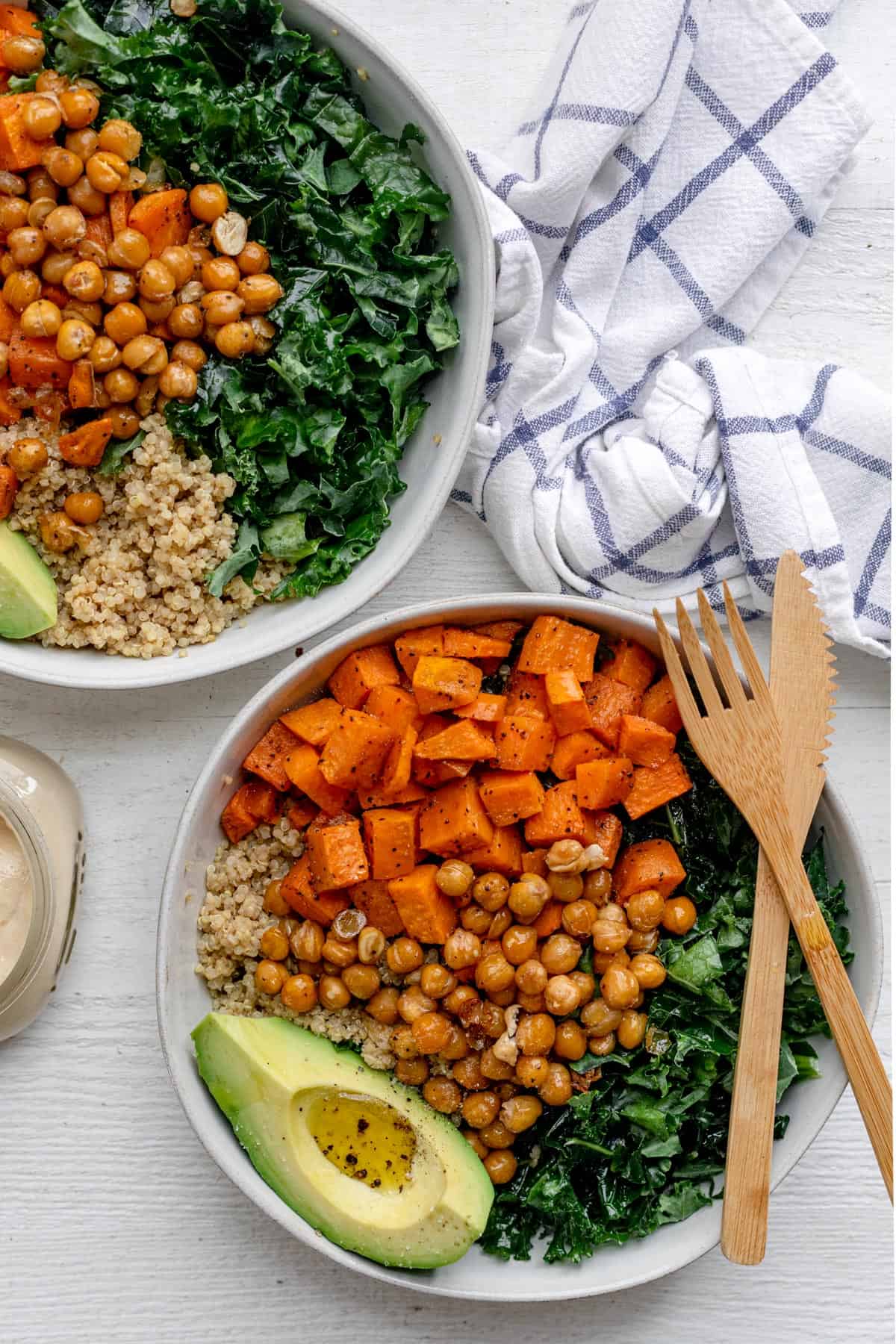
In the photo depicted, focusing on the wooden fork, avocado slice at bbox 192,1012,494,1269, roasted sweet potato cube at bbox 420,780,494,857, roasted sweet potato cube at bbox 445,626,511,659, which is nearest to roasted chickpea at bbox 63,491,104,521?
roasted sweet potato cube at bbox 445,626,511,659

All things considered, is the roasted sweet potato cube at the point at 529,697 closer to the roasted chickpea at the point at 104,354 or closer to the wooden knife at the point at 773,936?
the wooden knife at the point at 773,936

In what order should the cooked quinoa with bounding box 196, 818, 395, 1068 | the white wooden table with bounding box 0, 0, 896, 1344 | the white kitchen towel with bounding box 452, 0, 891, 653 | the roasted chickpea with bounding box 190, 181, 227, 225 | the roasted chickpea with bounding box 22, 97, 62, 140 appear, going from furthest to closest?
the white wooden table with bounding box 0, 0, 896, 1344, the white kitchen towel with bounding box 452, 0, 891, 653, the cooked quinoa with bounding box 196, 818, 395, 1068, the roasted chickpea with bounding box 190, 181, 227, 225, the roasted chickpea with bounding box 22, 97, 62, 140

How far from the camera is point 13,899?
199 centimetres

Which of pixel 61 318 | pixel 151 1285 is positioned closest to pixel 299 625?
pixel 61 318

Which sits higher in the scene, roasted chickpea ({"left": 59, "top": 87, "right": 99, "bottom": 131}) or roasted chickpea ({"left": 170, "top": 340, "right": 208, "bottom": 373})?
roasted chickpea ({"left": 59, "top": 87, "right": 99, "bottom": 131})

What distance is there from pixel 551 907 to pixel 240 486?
3.26 ft

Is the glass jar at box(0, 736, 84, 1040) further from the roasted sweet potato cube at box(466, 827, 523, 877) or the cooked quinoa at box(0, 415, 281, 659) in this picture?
the roasted sweet potato cube at box(466, 827, 523, 877)

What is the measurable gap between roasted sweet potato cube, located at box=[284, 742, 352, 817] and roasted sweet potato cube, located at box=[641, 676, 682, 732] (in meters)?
0.60

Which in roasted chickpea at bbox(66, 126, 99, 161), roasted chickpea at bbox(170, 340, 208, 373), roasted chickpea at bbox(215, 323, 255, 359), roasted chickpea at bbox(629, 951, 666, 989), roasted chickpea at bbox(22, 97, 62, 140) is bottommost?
roasted chickpea at bbox(629, 951, 666, 989)

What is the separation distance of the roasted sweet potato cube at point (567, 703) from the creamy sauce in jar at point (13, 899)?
101 cm

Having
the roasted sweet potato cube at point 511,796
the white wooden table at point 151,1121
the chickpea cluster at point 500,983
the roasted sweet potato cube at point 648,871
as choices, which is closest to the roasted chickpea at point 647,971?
the chickpea cluster at point 500,983

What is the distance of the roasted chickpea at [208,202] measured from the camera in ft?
6.18

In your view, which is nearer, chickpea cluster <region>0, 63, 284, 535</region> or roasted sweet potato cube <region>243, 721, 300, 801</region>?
chickpea cluster <region>0, 63, 284, 535</region>

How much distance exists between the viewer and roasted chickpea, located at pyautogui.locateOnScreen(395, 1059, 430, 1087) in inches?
77.2
